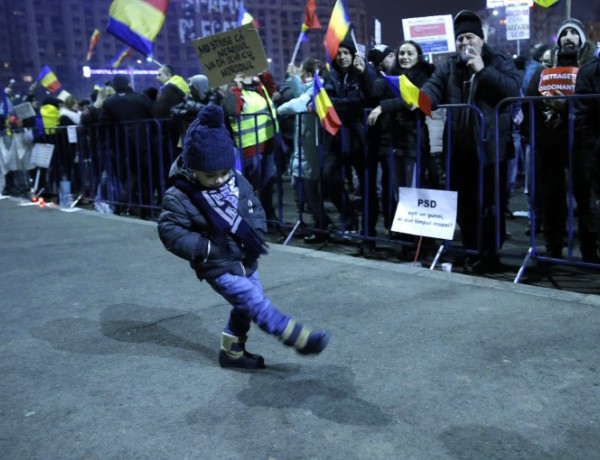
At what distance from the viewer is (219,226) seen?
3.54 metres

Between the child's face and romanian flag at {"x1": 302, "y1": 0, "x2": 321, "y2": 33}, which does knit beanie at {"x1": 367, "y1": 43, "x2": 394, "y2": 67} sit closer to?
romanian flag at {"x1": 302, "y1": 0, "x2": 321, "y2": 33}

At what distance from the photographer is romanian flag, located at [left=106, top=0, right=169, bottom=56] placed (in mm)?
9305

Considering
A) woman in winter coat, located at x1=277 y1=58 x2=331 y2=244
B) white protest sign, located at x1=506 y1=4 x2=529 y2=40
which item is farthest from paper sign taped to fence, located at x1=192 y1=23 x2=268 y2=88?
white protest sign, located at x1=506 y1=4 x2=529 y2=40

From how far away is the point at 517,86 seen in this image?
226 inches

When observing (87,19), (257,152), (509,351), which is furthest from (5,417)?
(87,19)

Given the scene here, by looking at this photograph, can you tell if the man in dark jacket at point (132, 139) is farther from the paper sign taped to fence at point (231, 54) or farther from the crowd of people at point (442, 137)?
the paper sign taped to fence at point (231, 54)

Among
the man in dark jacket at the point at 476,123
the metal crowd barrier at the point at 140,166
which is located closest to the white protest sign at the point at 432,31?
the metal crowd barrier at the point at 140,166

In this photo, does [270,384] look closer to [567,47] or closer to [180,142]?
[567,47]

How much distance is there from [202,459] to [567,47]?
4.94 meters

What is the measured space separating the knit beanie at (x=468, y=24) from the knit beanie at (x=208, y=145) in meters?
3.21

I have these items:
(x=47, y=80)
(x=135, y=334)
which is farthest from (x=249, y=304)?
(x=47, y=80)

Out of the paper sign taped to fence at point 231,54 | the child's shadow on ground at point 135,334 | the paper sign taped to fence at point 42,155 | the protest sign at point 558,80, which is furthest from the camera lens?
the paper sign taped to fence at point 42,155

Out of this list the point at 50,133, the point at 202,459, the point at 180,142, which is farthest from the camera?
the point at 50,133

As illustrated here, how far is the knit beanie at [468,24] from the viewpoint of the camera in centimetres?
588
